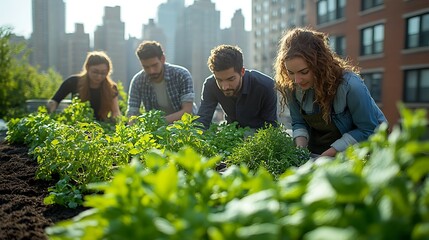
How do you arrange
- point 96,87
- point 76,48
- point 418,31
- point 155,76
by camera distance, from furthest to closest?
1. point 76,48
2. point 418,31
3. point 96,87
4. point 155,76

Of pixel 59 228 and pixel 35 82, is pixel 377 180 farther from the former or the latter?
pixel 35 82

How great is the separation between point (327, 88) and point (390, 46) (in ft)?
59.6

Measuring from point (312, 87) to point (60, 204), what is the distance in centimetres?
201

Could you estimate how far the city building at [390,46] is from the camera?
58.7ft

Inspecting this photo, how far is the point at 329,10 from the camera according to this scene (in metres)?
23.7

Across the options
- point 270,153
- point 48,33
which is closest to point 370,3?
point 48,33

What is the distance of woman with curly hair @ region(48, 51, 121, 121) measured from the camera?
5594mm

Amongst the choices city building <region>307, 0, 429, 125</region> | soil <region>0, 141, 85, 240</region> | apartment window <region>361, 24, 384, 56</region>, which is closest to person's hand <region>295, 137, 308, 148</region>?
soil <region>0, 141, 85, 240</region>

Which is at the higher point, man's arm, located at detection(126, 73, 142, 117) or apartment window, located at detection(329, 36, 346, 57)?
apartment window, located at detection(329, 36, 346, 57)

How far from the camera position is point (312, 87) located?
3.14 metres

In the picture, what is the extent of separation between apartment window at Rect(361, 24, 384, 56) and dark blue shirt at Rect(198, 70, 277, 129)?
17379mm

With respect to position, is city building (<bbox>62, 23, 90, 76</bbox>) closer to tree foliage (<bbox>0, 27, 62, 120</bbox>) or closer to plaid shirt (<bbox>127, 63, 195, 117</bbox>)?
tree foliage (<bbox>0, 27, 62, 120</bbox>)

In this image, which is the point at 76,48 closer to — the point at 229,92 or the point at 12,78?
the point at 12,78

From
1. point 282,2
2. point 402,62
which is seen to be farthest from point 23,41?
point 282,2
